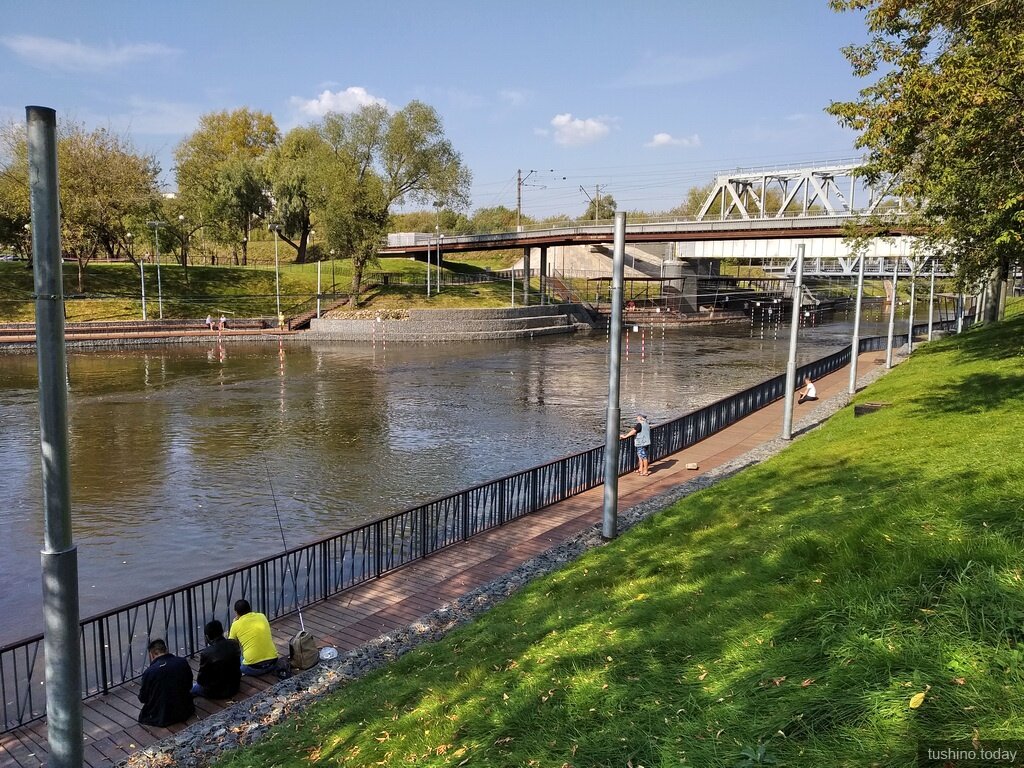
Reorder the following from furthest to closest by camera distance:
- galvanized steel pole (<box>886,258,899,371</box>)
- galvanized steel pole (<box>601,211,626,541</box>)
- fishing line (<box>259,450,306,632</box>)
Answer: galvanized steel pole (<box>886,258,899,371</box>)
galvanized steel pole (<box>601,211,626,541</box>)
fishing line (<box>259,450,306,632</box>)

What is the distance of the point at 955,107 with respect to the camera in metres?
11.1

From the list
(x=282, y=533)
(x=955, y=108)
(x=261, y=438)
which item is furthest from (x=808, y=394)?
(x=282, y=533)

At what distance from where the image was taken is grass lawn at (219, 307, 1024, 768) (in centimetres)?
416

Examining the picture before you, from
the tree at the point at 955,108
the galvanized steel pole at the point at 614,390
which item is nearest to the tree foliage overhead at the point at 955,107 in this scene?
the tree at the point at 955,108

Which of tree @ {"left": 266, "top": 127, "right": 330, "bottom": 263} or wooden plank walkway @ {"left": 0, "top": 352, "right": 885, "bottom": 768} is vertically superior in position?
tree @ {"left": 266, "top": 127, "right": 330, "bottom": 263}

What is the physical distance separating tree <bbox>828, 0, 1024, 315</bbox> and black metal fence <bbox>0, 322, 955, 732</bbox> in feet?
24.1

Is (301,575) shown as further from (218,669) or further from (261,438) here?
(261,438)

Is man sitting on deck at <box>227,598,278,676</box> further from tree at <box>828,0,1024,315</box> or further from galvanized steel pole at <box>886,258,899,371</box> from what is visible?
galvanized steel pole at <box>886,258,899,371</box>

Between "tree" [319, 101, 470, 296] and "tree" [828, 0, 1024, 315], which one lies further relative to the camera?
"tree" [319, 101, 470, 296]

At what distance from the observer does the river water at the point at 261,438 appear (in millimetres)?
12930

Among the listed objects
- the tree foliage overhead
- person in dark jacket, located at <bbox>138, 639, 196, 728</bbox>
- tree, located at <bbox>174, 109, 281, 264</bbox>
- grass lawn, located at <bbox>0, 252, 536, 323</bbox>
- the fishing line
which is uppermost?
tree, located at <bbox>174, 109, 281, 264</bbox>

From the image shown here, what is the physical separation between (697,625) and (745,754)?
192 cm

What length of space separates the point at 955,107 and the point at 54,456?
40.7ft

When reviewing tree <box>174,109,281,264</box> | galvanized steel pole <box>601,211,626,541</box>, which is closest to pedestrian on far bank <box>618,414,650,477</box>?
galvanized steel pole <box>601,211,626,541</box>
